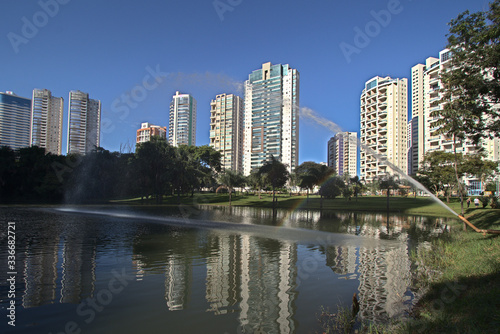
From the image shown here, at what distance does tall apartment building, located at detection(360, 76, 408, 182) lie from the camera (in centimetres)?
12581

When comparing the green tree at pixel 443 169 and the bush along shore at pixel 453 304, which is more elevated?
the green tree at pixel 443 169

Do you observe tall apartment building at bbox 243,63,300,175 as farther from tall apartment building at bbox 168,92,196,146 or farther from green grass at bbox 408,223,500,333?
green grass at bbox 408,223,500,333

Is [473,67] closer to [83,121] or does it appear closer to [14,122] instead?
[83,121]

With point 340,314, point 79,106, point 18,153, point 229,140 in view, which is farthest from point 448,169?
point 229,140

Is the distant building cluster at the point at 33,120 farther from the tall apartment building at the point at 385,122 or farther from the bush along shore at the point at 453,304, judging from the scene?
the tall apartment building at the point at 385,122

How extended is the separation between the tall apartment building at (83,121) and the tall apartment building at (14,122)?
56.7m

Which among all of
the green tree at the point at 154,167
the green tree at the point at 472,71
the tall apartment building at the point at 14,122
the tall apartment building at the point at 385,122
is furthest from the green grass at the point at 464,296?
the tall apartment building at the point at 14,122

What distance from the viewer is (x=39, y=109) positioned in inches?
3986

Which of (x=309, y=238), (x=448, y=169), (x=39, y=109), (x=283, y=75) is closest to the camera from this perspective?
(x=309, y=238)

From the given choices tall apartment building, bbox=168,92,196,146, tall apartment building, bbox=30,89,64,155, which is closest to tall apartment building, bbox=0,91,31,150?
tall apartment building, bbox=30,89,64,155

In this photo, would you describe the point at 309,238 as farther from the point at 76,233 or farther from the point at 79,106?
the point at 79,106

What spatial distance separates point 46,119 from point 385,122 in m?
132

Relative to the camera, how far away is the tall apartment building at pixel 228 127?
159375mm

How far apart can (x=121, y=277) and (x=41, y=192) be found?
6300cm
